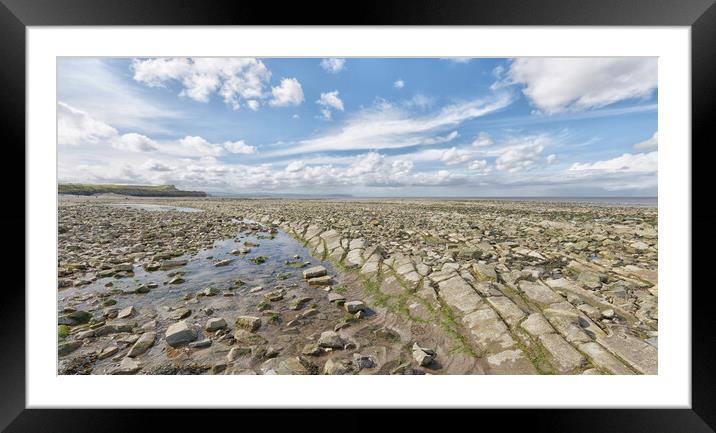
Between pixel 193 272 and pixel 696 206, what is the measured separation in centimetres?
674

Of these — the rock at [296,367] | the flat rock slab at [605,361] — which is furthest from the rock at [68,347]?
the flat rock slab at [605,361]

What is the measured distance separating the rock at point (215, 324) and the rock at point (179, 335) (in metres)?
0.15

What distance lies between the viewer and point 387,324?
2922 mm

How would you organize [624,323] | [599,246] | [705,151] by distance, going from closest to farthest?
[705,151], [624,323], [599,246]

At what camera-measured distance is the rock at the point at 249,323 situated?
2.86m

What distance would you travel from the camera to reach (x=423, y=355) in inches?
92.6

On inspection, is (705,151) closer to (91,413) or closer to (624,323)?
(624,323)

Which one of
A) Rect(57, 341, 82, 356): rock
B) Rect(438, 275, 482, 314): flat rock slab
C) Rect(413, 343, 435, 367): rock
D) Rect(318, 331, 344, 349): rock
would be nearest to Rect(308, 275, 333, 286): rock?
Rect(318, 331, 344, 349): rock

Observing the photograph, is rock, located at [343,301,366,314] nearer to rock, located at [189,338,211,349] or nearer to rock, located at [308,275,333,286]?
rock, located at [308,275,333,286]

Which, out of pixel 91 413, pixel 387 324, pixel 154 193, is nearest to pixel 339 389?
pixel 387 324

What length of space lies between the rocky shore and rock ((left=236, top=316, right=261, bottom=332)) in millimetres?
13

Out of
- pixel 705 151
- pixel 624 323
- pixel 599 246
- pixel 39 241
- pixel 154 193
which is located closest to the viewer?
pixel 705 151

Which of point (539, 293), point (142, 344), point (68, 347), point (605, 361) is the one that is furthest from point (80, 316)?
point (539, 293)
